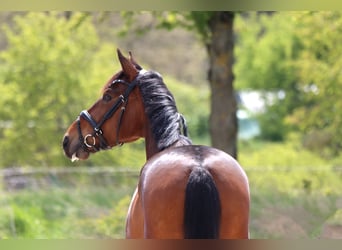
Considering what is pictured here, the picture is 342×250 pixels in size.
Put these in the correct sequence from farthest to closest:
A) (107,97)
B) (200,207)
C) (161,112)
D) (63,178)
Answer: (63,178), (107,97), (161,112), (200,207)

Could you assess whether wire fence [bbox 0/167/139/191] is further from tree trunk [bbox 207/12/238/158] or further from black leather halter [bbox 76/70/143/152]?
black leather halter [bbox 76/70/143/152]

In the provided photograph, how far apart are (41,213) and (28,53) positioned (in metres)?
5.08

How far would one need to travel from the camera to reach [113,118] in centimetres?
430

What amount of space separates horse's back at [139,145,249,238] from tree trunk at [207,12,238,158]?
598 cm

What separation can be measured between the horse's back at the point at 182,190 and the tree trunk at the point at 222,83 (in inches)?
235

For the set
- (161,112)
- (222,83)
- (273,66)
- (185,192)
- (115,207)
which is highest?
(161,112)

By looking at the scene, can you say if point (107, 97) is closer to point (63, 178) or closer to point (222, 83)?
point (222, 83)

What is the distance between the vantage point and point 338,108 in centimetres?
1218

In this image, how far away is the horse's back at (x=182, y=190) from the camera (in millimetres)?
3049

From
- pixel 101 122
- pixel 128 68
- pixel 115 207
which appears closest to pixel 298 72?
pixel 115 207

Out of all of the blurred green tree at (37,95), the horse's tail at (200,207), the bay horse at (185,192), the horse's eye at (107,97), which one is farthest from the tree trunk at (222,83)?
the horse's tail at (200,207)

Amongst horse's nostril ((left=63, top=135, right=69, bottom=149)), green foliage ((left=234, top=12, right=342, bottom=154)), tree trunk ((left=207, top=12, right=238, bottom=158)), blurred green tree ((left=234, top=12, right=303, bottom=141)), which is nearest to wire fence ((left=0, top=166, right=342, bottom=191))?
green foliage ((left=234, top=12, right=342, bottom=154))

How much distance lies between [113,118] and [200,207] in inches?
56.7

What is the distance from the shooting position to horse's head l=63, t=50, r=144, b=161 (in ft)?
13.5
